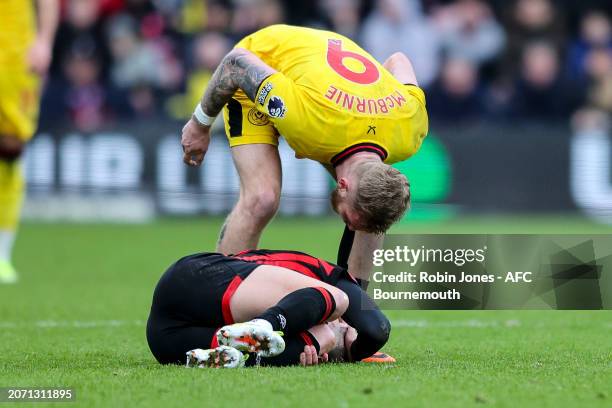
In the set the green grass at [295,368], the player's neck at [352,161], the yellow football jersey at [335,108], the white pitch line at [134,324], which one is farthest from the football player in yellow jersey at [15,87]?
the player's neck at [352,161]

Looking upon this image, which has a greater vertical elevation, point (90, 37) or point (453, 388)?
point (90, 37)

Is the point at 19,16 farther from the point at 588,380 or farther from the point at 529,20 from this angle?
the point at 529,20

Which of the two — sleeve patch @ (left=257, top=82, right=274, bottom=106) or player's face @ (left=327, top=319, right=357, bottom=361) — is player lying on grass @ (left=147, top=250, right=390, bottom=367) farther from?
sleeve patch @ (left=257, top=82, right=274, bottom=106)

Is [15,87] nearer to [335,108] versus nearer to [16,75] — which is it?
[16,75]

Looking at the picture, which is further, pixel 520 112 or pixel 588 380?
pixel 520 112

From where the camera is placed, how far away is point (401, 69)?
6773mm

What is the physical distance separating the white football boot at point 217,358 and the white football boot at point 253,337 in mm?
53

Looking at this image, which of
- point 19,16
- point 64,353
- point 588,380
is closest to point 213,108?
point 64,353

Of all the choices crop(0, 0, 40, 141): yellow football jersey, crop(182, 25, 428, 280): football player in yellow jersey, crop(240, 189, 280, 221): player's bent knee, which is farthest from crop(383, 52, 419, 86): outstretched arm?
crop(0, 0, 40, 141): yellow football jersey

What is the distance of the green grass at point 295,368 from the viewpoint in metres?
4.48

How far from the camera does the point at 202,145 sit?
6.50 meters

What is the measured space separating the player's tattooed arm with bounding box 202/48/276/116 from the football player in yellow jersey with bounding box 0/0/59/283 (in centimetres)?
336

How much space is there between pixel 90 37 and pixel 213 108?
12102 millimetres

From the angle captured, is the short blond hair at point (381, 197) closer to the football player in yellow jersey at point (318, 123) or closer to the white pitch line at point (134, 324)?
the football player in yellow jersey at point (318, 123)
